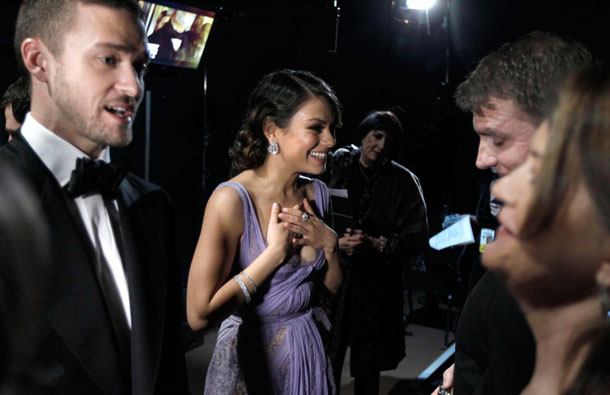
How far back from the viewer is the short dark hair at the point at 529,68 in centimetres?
130

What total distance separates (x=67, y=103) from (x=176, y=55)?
12.6 feet

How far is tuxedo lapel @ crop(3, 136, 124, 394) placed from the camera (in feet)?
3.27

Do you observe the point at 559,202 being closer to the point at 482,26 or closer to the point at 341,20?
the point at 341,20

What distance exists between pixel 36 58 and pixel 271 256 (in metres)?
1.06

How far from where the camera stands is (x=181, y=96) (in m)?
5.10

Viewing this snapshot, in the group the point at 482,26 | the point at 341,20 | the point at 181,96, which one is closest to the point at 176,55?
the point at 181,96

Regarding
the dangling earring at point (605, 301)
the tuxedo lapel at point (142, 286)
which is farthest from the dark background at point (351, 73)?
the dangling earring at point (605, 301)

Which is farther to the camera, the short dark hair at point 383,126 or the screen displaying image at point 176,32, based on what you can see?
the screen displaying image at point 176,32

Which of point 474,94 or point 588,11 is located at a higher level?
point 588,11

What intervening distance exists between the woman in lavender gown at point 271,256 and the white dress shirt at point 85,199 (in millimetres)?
720

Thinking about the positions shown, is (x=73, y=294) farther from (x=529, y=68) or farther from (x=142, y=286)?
(x=529, y=68)

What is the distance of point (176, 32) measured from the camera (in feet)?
15.0

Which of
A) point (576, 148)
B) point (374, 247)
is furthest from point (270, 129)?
point (576, 148)

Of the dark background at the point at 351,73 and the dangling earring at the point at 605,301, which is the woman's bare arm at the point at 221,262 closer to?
the dangling earring at the point at 605,301
